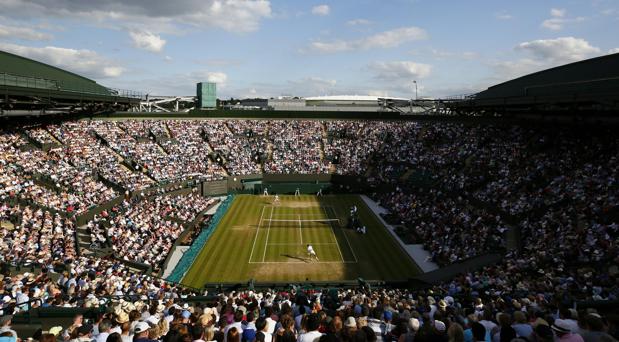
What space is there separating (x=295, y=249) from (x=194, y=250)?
7.62 m

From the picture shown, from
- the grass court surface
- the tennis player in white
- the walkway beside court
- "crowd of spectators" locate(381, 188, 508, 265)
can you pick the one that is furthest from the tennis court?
"crowd of spectators" locate(381, 188, 508, 265)

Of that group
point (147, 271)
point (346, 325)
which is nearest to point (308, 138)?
point (147, 271)

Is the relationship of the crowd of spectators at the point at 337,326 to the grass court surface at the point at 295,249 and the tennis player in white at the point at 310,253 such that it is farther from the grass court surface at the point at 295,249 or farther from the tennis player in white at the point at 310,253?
the tennis player in white at the point at 310,253

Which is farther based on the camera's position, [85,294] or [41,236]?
[41,236]

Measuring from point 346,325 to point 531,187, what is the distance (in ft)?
92.5

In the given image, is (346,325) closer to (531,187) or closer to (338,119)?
(531,187)

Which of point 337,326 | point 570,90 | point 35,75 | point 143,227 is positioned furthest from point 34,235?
point 570,90

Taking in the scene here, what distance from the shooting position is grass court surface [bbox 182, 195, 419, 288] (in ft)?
89.8

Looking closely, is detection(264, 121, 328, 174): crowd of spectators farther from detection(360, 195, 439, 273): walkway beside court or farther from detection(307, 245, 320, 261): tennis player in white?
detection(307, 245, 320, 261): tennis player in white

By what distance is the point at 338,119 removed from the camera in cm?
6900

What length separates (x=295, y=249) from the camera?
32.8 m

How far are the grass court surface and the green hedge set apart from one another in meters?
0.38

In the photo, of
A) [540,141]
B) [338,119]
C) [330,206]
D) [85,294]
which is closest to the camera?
[85,294]

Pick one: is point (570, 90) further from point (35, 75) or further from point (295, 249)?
point (35, 75)
